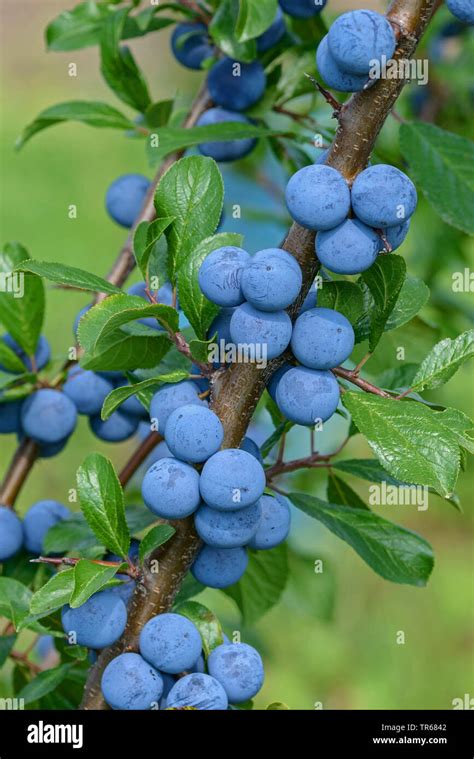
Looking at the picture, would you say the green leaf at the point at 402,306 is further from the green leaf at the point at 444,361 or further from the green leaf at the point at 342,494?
the green leaf at the point at 342,494

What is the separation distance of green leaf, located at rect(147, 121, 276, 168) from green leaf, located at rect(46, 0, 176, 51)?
0.23 metres

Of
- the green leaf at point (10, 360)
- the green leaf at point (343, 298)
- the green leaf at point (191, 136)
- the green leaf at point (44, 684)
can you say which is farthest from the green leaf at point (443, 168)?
the green leaf at point (44, 684)

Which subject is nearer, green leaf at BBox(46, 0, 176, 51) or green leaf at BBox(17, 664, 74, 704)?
green leaf at BBox(17, 664, 74, 704)

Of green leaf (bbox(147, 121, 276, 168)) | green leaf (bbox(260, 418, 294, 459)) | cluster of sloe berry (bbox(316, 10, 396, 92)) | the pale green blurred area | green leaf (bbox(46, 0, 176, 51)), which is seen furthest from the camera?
the pale green blurred area

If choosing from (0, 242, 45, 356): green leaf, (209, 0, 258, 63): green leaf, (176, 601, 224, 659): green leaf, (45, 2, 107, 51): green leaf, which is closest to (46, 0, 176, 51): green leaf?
(45, 2, 107, 51): green leaf

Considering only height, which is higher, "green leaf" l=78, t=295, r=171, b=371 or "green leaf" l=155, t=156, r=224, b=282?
"green leaf" l=155, t=156, r=224, b=282

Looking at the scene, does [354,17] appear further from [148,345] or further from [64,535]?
[64,535]

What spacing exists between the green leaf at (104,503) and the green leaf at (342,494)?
29cm

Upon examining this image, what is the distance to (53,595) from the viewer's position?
0.72 meters

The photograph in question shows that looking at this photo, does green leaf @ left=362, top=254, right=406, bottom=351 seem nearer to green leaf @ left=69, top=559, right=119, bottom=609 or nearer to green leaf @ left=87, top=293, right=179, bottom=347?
green leaf @ left=87, top=293, right=179, bottom=347

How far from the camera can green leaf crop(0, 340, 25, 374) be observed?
105 centimetres

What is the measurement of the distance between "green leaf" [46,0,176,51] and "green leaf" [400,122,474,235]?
13.8 inches

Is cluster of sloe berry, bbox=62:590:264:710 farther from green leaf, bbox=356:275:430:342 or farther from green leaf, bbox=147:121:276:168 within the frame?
green leaf, bbox=147:121:276:168

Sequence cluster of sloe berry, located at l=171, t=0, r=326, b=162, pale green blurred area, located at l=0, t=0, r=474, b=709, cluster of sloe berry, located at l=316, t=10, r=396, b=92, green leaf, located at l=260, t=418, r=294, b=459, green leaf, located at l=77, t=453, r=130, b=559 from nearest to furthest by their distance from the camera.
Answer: cluster of sloe berry, located at l=316, t=10, r=396, b=92 → green leaf, located at l=77, t=453, r=130, b=559 → green leaf, located at l=260, t=418, r=294, b=459 → cluster of sloe berry, located at l=171, t=0, r=326, b=162 → pale green blurred area, located at l=0, t=0, r=474, b=709
